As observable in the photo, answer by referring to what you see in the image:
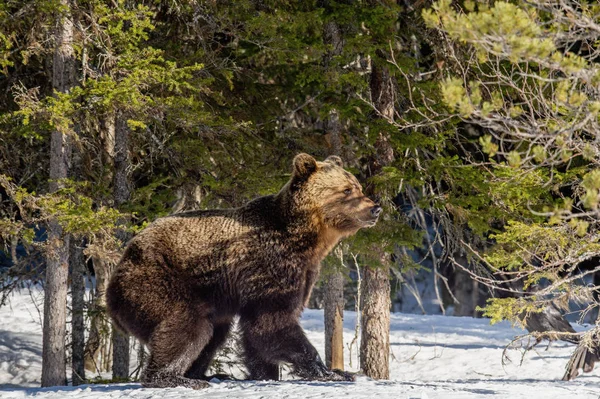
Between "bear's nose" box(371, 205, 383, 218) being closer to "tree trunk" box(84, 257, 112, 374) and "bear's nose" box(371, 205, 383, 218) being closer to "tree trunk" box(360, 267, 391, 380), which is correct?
"tree trunk" box(360, 267, 391, 380)

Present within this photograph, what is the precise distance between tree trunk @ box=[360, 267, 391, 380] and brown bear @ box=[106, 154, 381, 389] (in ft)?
12.5

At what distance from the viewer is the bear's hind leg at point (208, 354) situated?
845cm

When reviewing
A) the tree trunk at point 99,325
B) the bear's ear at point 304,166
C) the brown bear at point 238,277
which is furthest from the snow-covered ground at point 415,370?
the bear's ear at point 304,166

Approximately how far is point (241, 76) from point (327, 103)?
207 cm

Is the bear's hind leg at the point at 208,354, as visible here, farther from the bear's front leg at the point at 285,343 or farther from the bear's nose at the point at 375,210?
the bear's nose at the point at 375,210

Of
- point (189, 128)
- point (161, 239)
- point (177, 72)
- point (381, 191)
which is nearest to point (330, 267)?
point (381, 191)

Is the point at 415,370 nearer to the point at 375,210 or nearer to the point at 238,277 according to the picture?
the point at 375,210

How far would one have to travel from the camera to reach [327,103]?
38.7ft

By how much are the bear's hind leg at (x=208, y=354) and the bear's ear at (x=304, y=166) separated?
1.79 meters

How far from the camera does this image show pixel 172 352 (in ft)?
25.7

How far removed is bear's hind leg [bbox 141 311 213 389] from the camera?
7820 millimetres

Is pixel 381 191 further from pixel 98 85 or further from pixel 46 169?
pixel 46 169

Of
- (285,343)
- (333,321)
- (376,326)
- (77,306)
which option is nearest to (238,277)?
(285,343)

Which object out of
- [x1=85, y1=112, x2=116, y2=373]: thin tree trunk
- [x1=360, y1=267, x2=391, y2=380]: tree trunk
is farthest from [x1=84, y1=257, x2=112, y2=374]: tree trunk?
[x1=360, y1=267, x2=391, y2=380]: tree trunk
